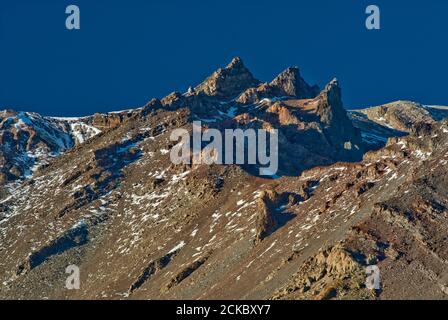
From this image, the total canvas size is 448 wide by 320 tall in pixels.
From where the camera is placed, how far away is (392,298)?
17400cm
